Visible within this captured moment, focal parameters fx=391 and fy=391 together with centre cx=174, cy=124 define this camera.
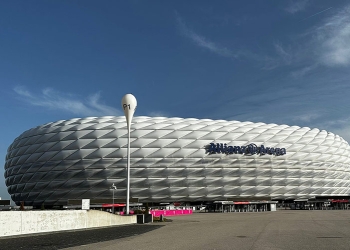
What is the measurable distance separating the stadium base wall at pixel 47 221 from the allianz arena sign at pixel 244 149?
41780 mm

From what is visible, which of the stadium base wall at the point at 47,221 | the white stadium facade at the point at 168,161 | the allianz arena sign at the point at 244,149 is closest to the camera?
the stadium base wall at the point at 47,221

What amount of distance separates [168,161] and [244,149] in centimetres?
1406

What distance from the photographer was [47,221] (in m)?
20.5

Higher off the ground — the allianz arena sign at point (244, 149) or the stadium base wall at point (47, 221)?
the allianz arena sign at point (244, 149)

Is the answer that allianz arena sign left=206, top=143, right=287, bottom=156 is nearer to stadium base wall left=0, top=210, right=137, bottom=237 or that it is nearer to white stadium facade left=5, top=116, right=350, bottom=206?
white stadium facade left=5, top=116, right=350, bottom=206

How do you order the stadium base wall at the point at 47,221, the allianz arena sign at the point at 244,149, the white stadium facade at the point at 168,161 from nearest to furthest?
the stadium base wall at the point at 47,221
the white stadium facade at the point at 168,161
the allianz arena sign at the point at 244,149

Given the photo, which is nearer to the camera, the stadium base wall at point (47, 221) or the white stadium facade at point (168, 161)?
the stadium base wall at point (47, 221)

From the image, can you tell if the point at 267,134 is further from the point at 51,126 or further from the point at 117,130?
the point at 51,126

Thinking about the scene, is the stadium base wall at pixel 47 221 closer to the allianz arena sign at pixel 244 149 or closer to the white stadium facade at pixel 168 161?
the white stadium facade at pixel 168 161

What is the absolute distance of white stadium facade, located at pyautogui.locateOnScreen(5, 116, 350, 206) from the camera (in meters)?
64.7

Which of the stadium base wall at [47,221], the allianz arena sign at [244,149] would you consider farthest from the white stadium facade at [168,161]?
the stadium base wall at [47,221]

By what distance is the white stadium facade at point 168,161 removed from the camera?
64.7 m

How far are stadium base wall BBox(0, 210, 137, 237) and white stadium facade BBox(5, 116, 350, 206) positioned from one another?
38.0 m

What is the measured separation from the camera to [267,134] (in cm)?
7262
